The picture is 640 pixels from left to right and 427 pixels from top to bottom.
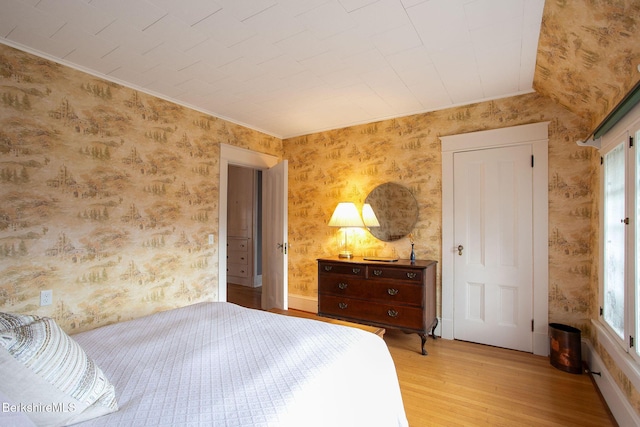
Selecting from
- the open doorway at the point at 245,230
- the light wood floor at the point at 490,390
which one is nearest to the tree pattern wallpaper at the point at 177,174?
the light wood floor at the point at 490,390

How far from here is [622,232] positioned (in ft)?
6.50

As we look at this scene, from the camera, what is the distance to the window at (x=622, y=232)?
1759mm

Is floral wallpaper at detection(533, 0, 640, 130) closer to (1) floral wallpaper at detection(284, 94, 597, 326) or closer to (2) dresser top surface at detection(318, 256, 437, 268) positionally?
(1) floral wallpaper at detection(284, 94, 597, 326)

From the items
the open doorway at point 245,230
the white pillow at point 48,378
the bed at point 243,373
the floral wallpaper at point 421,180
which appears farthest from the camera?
the open doorway at point 245,230

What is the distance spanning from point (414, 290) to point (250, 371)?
6.88 feet

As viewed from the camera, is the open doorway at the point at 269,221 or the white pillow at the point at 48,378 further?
the open doorway at the point at 269,221

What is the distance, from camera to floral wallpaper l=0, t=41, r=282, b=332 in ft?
6.85

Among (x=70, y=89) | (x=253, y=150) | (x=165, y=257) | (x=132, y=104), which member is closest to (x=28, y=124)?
(x=70, y=89)

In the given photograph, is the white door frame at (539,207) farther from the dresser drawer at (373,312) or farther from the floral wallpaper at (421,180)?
the dresser drawer at (373,312)

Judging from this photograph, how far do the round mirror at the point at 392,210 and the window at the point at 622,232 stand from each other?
63.1 inches

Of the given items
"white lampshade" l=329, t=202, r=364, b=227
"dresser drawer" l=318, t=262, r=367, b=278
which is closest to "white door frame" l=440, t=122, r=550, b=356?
"white lampshade" l=329, t=202, r=364, b=227

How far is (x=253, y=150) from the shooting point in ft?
13.0

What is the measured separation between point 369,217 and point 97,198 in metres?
2.66

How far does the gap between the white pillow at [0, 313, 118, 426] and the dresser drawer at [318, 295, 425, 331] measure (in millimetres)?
2473
